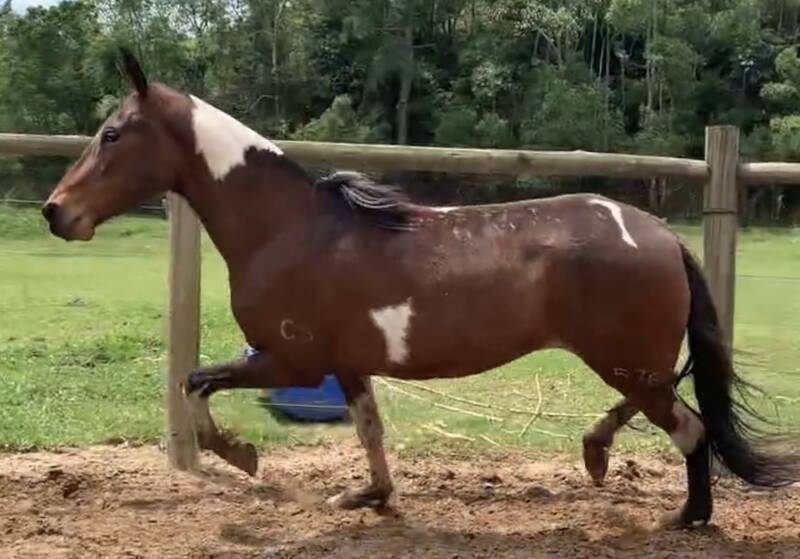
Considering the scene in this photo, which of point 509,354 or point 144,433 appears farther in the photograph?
point 144,433

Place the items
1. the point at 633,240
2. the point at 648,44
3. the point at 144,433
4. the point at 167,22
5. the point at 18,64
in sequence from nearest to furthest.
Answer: the point at 633,240 < the point at 144,433 < the point at 18,64 < the point at 648,44 < the point at 167,22

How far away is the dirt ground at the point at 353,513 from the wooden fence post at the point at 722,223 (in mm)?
1005

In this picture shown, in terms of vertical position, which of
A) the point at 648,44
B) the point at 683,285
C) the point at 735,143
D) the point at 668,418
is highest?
the point at 648,44

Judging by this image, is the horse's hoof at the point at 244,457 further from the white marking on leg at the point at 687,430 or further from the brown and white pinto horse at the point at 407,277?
the white marking on leg at the point at 687,430

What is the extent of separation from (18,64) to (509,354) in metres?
31.6

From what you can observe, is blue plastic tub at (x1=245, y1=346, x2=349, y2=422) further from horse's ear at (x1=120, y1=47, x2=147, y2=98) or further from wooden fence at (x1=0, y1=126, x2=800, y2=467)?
horse's ear at (x1=120, y1=47, x2=147, y2=98)

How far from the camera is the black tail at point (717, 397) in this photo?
4.46 m

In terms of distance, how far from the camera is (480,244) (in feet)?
14.4

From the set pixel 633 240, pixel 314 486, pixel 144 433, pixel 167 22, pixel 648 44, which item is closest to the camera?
pixel 633 240

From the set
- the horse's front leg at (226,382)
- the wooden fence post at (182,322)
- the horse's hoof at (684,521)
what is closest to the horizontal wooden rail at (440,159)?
the wooden fence post at (182,322)

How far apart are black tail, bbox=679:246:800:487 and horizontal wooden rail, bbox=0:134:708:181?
1.06 m

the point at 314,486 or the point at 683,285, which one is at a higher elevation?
the point at 683,285

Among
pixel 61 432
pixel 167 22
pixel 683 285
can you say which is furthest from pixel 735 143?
pixel 167 22

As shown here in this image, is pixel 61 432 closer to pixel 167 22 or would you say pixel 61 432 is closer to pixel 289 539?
pixel 289 539
